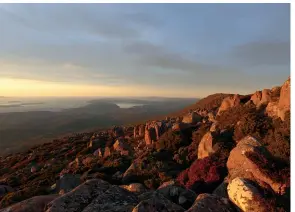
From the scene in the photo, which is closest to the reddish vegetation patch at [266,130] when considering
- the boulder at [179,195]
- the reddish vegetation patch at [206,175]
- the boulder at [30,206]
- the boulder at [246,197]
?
the reddish vegetation patch at [206,175]

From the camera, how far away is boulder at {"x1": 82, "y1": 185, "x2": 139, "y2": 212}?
7772 mm

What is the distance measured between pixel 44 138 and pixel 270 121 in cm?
9281

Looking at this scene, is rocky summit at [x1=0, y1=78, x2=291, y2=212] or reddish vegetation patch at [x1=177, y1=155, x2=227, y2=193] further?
reddish vegetation patch at [x1=177, y1=155, x2=227, y2=193]

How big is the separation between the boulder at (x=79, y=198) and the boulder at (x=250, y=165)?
530 centimetres

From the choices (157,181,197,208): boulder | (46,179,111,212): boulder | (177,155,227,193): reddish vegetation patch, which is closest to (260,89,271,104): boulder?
(177,155,227,193): reddish vegetation patch

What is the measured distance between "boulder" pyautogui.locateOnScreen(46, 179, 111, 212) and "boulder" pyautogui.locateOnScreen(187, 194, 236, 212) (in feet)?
9.91

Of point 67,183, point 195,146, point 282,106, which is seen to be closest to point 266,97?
point 282,106

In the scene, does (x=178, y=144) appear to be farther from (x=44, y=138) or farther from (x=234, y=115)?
(x=44, y=138)

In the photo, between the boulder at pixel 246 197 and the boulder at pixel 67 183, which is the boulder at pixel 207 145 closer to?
the boulder at pixel 67 183

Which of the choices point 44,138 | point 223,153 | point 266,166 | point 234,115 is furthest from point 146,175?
point 44,138

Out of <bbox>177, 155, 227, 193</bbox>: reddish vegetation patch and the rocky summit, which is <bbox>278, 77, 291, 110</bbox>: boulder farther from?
<bbox>177, 155, 227, 193</bbox>: reddish vegetation patch

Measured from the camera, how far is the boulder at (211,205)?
24.2ft

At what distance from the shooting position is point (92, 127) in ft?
385

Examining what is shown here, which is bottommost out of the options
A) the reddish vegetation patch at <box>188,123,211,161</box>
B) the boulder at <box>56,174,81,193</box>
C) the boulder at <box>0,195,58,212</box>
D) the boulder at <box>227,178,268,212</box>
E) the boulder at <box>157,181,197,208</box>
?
the boulder at <box>56,174,81,193</box>
